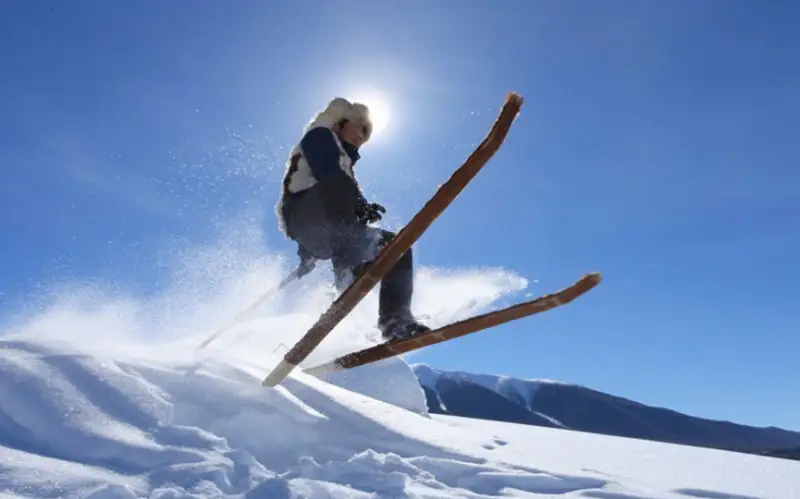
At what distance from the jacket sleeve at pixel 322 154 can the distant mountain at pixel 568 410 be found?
158m

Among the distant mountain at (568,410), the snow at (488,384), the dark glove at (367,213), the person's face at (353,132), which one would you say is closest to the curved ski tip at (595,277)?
the dark glove at (367,213)

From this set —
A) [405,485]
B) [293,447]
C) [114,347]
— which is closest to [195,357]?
[114,347]

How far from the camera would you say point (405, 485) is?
3008mm

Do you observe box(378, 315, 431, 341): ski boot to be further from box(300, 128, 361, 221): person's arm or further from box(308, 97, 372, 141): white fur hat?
box(308, 97, 372, 141): white fur hat

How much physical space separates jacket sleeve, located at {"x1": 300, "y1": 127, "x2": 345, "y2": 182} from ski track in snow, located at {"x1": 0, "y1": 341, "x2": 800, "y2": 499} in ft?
5.44

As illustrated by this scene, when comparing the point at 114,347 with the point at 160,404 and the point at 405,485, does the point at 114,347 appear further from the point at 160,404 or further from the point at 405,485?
the point at 405,485

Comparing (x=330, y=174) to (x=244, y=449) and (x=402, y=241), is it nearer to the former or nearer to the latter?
(x=402, y=241)

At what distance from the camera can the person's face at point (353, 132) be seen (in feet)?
17.7

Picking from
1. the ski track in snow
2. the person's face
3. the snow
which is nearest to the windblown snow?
the ski track in snow

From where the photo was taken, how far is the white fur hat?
17.3 feet

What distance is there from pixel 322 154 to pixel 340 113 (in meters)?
0.60

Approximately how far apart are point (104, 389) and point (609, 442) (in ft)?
15.8

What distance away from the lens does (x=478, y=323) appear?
17.0ft

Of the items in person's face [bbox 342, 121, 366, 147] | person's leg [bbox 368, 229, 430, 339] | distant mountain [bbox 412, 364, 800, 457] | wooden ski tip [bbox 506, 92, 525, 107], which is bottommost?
person's leg [bbox 368, 229, 430, 339]
